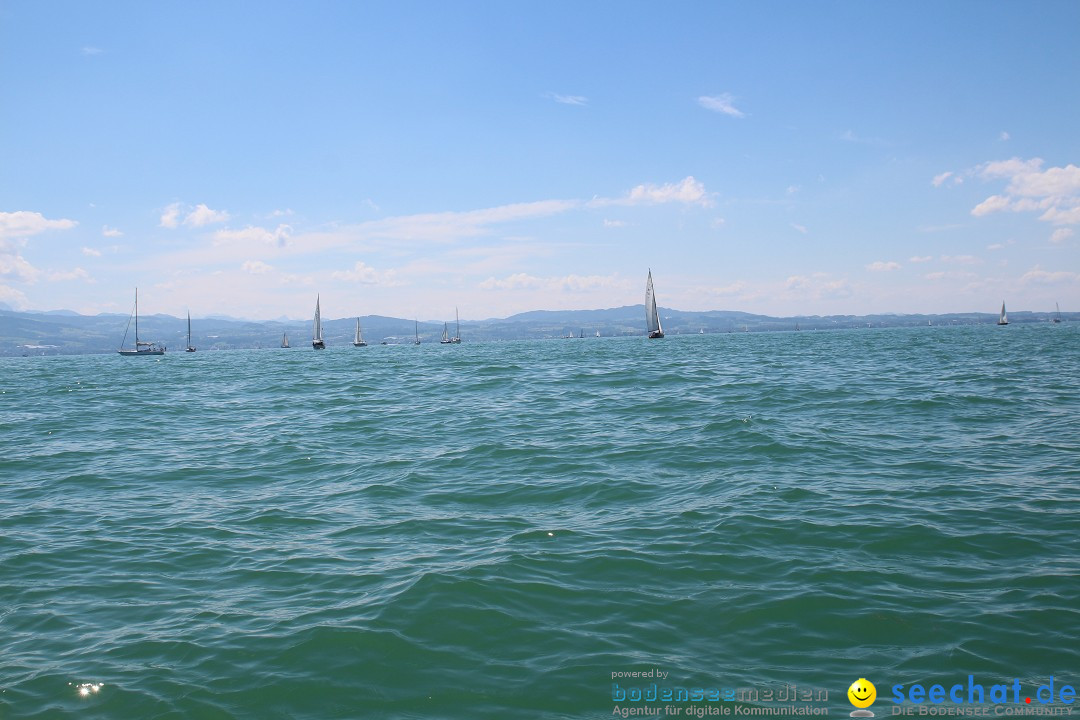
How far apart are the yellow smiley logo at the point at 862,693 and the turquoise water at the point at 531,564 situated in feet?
0.27

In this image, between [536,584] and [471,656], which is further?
[536,584]

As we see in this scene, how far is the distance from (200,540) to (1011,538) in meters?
12.5

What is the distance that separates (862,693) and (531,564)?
4.29 metres

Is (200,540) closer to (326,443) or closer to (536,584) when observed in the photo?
(536,584)

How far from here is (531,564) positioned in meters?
8.66

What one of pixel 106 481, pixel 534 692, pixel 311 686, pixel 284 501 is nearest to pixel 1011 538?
pixel 534 692

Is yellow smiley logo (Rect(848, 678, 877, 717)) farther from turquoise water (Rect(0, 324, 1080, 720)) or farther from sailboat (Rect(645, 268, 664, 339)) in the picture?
sailboat (Rect(645, 268, 664, 339))

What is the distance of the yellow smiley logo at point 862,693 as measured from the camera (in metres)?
5.52

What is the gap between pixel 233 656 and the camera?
21.4ft

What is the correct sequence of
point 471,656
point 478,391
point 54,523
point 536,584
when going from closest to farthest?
point 471,656 < point 536,584 < point 54,523 < point 478,391

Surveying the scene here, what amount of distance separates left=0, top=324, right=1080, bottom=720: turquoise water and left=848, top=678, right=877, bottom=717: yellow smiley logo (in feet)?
0.27

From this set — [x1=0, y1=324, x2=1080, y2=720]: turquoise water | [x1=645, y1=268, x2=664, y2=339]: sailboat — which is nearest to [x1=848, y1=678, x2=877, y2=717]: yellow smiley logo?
[x1=0, y1=324, x2=1080, y2=720]: turquoise water

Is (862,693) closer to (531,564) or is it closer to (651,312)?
(531,564)

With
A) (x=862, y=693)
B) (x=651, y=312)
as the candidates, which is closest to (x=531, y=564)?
(x=862, y=693)
